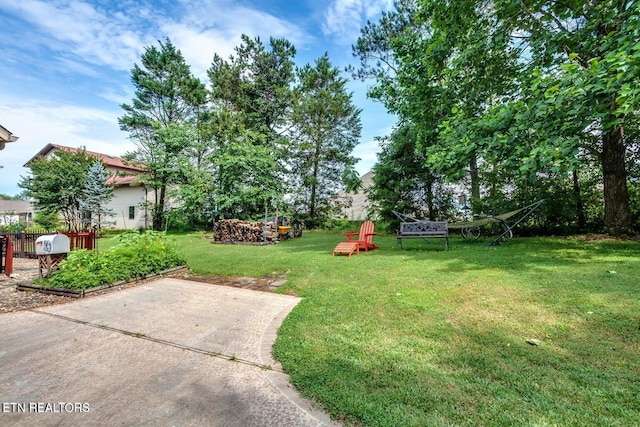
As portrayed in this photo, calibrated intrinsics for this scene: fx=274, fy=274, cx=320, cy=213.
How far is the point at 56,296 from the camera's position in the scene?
431 cm

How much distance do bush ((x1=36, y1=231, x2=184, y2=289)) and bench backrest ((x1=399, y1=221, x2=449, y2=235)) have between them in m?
5.96

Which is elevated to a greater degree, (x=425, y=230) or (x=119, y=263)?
(x=425, y=230)

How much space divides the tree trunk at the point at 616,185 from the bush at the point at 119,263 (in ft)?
38.9

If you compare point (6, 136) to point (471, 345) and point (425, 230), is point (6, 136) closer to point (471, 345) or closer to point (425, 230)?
point (471, 345)

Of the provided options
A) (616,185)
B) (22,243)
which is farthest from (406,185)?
(22,243)

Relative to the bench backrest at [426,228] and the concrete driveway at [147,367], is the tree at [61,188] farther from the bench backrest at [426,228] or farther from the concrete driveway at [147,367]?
the bench backrest at [426,228]

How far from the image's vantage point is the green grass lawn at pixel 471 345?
169 centimetres

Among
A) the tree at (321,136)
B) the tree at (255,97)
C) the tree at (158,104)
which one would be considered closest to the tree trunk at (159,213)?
the tree at (158,104)

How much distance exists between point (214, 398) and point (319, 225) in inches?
665

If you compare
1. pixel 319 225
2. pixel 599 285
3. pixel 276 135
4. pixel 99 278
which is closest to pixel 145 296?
pixel 99 278

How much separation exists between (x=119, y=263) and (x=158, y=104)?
1956 centimetres

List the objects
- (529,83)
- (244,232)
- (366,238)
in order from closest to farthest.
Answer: (529,83)
(366,238)
(244,232)

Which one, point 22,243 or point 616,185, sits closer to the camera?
point 616,185

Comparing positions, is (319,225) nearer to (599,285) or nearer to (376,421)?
(599,285)
